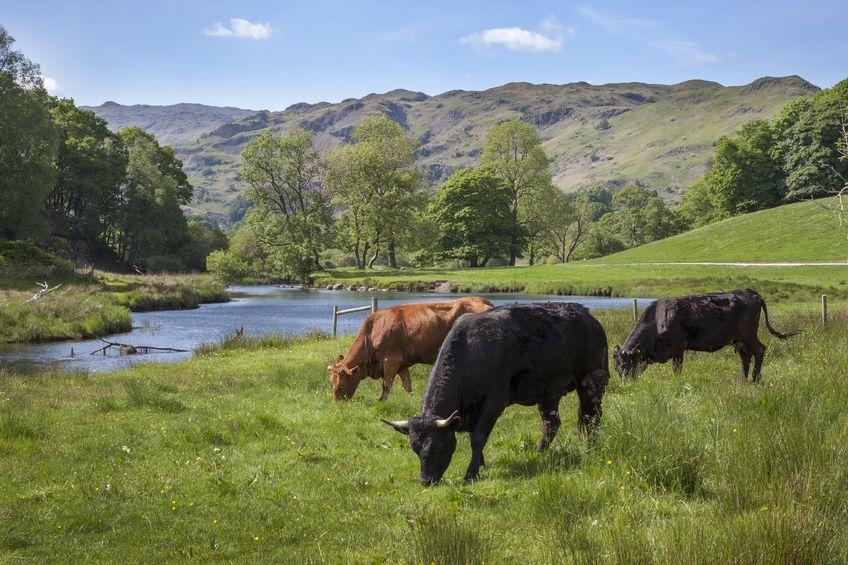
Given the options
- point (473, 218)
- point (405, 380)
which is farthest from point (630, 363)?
point (473, 218)

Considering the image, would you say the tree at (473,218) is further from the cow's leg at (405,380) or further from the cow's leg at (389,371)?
the cow's leg at (389,371)

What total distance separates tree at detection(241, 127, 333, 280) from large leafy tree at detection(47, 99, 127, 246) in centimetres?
1584

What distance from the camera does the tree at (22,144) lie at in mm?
50969

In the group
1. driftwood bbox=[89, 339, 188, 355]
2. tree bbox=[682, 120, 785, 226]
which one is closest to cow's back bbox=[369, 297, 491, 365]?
driftwood bbox=[89, 339, 188, 355]

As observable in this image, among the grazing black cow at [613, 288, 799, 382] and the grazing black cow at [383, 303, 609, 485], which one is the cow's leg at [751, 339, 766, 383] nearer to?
the grazing black cow at [613, 288, 799, 382]

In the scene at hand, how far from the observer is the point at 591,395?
28.4 ft

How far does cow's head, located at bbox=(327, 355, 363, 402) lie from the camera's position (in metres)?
13.2

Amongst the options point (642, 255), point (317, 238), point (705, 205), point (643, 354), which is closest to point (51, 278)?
point (317, 238)

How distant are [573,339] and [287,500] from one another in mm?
4018

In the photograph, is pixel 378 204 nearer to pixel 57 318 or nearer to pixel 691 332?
pixel 57 318

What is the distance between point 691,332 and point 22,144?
54.5m

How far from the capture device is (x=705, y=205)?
100 meters

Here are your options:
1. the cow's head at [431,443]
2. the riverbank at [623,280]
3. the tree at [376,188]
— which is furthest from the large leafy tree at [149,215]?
the cow's head at [431,443]

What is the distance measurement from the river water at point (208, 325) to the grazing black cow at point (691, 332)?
51.5 ft
